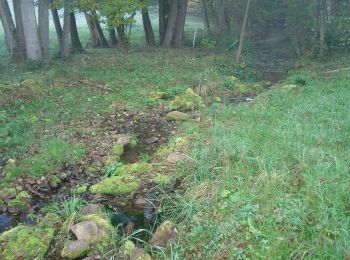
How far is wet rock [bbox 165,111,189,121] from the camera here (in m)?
9.25

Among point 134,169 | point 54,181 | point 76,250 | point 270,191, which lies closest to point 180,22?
point 134,169

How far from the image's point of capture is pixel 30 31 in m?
12.5

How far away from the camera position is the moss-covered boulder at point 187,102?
10.2 m

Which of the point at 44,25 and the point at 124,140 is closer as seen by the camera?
the point at 124,140

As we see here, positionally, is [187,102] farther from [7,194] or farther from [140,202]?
[7,194]

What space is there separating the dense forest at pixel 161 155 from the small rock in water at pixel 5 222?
27 millimetres

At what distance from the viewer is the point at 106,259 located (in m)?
4.15

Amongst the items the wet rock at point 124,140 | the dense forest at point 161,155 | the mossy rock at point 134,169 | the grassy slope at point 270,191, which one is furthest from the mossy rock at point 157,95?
the mossy rock at point 134,169

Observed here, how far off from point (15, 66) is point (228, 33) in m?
12.8

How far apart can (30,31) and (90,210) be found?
934cm

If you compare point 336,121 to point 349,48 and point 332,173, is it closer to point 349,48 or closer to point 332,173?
point 332,173

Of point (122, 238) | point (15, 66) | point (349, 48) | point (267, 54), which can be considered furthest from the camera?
point (267, 54)

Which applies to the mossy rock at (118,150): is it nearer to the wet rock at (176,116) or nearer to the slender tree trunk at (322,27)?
the wet rock at (176,116)

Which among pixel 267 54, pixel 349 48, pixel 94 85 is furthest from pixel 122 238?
pixel 267 54
